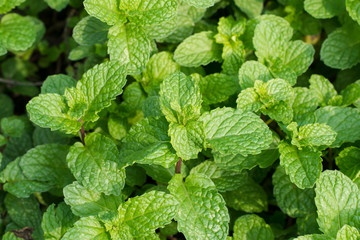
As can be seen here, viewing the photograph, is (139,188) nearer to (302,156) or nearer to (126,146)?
(126,146)

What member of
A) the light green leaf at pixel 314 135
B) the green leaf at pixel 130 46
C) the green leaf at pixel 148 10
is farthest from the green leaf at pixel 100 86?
the light green leaf at pixel 314 135

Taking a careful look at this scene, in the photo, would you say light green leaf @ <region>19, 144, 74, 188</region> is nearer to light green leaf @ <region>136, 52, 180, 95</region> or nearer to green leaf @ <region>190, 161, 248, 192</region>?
light green leaf @ <region>136, 52, 180, 95</region>

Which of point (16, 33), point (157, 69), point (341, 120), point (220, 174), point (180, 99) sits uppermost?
point (16, 33)

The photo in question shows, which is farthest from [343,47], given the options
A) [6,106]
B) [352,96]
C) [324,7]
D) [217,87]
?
[6,106]

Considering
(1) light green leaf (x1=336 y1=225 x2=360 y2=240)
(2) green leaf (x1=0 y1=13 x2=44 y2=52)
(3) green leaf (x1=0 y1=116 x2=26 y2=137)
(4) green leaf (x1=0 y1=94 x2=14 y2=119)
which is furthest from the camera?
(4) green leaf (x1=0 y1=94 x2=14 y2=119)

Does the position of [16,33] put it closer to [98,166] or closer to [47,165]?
[47,165]

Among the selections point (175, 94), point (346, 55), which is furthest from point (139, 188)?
Answer: point (346, 55)

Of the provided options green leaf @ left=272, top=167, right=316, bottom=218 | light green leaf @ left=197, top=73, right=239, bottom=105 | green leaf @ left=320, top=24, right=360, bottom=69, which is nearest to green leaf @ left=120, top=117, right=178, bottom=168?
light green leaf @ left=197, top=73, right=239, bottom=105
